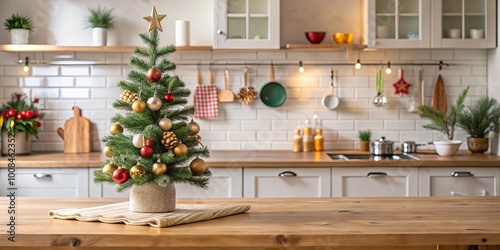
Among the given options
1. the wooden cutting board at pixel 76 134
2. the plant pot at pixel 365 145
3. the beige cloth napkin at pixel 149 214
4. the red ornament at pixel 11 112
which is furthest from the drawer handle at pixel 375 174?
the red ornament at pixel 11 112

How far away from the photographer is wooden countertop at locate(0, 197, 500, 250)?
8.07 ft

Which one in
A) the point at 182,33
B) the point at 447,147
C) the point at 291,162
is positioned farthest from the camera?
the point at 182,33

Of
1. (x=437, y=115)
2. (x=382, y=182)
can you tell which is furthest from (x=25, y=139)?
(x=437, y=115)

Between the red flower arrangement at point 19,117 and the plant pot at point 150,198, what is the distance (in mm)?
3041

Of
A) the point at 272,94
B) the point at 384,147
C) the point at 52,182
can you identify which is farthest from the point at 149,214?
the point at 272,94

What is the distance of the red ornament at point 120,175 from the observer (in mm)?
2684

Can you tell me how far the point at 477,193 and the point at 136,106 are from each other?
3.19 m

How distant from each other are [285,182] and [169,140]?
2527 mm

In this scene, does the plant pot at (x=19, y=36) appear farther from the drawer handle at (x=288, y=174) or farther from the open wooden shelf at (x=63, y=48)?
the drawer handle at (x=288, y=174)

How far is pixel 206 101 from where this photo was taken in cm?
589

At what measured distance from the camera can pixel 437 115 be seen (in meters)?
5.61

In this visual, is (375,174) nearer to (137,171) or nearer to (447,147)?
(447,147)

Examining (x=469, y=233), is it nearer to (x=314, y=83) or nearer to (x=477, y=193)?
(x=477, y=193)

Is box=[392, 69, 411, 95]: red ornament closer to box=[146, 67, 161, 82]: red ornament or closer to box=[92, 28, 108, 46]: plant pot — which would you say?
box=[92, 28, 108, 46]: plant pot
